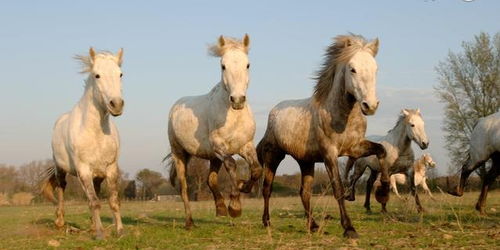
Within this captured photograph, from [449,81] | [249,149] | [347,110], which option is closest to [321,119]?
[347,110]

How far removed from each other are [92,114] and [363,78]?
4302 millimetres

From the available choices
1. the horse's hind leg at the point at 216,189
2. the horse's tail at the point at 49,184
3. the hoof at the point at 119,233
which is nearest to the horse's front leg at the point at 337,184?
the horse's hind leg at the point at 216,189

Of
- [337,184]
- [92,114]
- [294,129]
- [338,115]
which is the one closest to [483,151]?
[294,129]

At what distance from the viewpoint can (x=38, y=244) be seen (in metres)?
A: 8.98

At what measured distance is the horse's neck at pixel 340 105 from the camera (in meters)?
8.94

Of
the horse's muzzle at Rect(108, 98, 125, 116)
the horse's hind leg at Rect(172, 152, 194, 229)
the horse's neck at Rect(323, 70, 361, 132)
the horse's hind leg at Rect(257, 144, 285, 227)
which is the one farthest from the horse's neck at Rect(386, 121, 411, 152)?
the horse's muzzle at Rect(108, 98, 125, 116)

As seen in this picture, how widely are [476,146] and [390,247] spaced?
707 cm

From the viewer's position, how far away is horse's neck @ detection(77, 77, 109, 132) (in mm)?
9625

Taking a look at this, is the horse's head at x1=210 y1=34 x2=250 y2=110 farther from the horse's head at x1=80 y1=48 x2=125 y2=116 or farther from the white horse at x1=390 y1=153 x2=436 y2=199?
the white horse at x1=390 y1=153 x2=436 y2=199

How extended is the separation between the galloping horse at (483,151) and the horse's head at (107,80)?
7472 millimetres

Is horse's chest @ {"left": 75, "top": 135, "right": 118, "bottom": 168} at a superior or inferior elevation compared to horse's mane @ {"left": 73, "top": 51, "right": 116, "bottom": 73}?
inferior

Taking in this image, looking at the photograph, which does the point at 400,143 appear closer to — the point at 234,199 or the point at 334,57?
the point at 334,57

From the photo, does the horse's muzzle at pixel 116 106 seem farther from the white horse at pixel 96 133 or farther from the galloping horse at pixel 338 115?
the galloping horse at pixel 338 115

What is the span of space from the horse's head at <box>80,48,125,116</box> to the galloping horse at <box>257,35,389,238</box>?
2959 millimetres
